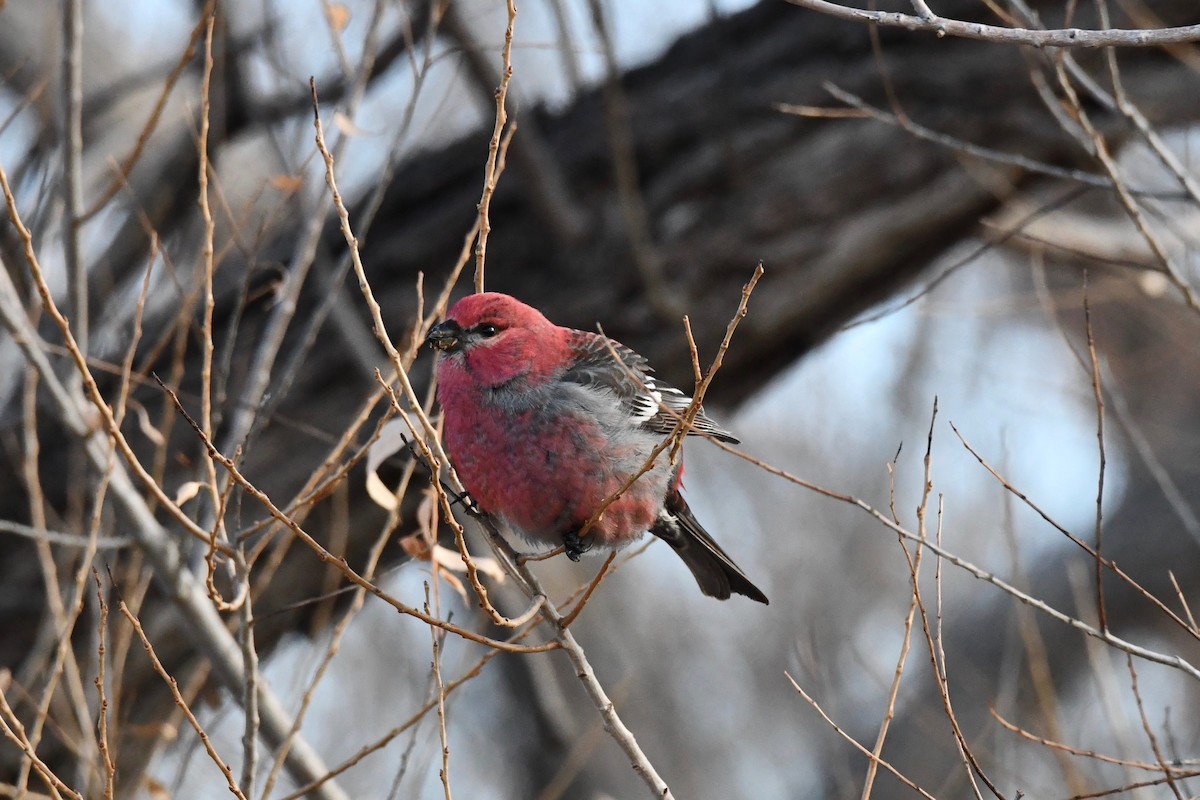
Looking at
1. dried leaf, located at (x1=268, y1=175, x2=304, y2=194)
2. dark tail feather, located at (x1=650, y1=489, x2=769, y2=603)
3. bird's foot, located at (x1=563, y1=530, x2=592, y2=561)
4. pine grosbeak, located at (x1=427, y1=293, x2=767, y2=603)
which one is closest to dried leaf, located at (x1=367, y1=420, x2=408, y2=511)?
pine grosbeak, located at (x1=427, y1=293, x2=767, y2=603)

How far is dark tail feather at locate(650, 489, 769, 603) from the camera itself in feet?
13.8

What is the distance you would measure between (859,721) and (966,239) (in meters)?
A: 4.17

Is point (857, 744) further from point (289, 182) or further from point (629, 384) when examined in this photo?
point (289, 182)

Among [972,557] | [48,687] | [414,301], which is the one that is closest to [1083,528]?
[972,557]

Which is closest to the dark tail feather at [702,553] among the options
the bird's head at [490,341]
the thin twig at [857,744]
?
the bird's head at [490,341]

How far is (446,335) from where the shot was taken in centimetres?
370

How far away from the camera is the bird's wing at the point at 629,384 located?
12.7ft

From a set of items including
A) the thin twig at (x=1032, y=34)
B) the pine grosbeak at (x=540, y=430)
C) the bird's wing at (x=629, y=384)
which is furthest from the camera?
the bird's wing at (x=629, y=384)

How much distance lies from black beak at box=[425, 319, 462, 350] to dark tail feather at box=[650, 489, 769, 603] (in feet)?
3.07

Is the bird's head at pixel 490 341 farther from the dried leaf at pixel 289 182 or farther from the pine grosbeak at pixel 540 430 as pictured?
the dried leaf at pixel 289 182

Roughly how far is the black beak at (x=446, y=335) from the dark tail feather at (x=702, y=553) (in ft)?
3.07

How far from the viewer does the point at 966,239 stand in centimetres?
516

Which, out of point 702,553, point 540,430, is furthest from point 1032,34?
point 702,553

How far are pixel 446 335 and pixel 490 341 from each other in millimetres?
136
